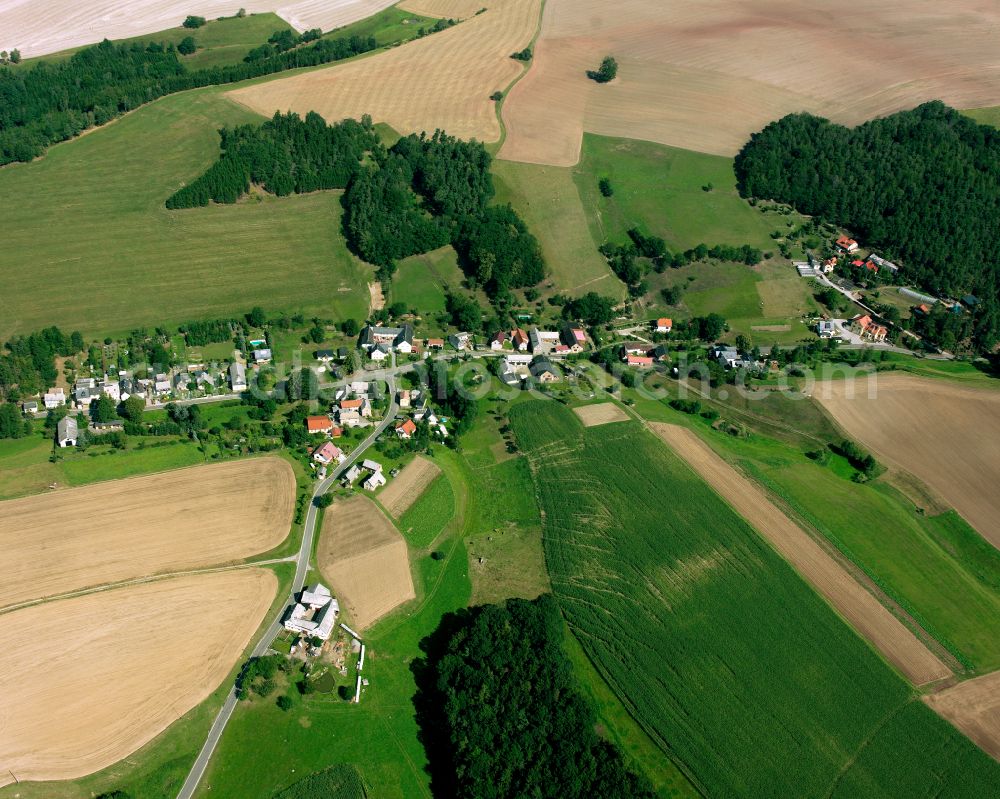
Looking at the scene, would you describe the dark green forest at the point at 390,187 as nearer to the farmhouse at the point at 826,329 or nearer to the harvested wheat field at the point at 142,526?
the farmhouse at the point at 826,329

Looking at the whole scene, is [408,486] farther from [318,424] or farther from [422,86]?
[422,86]

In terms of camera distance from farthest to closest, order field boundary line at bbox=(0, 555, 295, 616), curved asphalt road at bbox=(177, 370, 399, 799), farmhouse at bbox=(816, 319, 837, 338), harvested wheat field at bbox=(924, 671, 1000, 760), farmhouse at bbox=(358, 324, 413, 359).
→ farmhouse at bbox=(816, 319, 837, 338), farmhouse at bbox=(358, 324, 413, 359), field boundary line at bbox=(0, 555, 295, 616), harvested wheat field at bbox=(924, 671, 1000, 760), curved asphalt road at bbox=(177, 370, 399, 799)

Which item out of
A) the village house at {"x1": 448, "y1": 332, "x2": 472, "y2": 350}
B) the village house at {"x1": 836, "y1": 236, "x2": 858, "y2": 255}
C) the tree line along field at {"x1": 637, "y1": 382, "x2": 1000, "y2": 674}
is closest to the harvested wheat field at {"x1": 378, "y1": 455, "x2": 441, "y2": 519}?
the village house at {"x1": 448, "y1": 332, "x2": 472, "y2": 350}

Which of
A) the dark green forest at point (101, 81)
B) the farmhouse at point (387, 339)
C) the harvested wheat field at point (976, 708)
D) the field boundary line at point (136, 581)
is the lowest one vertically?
the harvested wheat field at point (976, 708)

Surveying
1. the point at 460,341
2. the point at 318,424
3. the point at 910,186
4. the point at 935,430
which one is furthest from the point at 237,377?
the point at 910,186

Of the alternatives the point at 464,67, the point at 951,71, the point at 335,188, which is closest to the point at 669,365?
the point at 335,188

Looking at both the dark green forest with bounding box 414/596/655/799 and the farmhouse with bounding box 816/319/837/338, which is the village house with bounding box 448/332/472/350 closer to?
the dark green forest with bounding box 414/596/655/799

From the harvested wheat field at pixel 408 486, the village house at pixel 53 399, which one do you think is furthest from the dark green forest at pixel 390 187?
the village house at pixel 53 399
